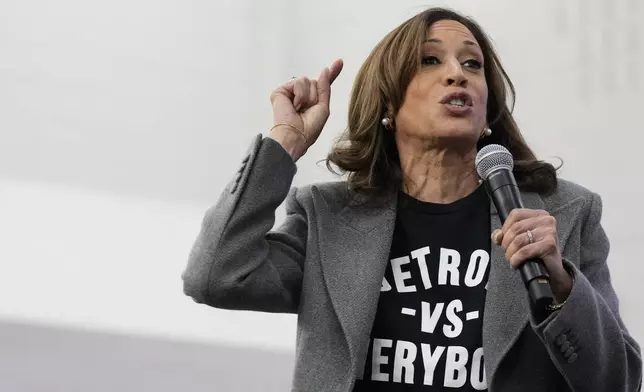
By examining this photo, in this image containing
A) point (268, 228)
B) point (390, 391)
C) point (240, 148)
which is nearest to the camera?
point (390, 391)

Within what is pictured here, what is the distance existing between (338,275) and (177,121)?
1134mm

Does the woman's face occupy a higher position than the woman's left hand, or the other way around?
the woman's face

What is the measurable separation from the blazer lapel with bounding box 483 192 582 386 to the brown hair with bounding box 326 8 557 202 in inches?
7.7

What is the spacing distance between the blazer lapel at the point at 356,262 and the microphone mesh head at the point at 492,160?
315 mm

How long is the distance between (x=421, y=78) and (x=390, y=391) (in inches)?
23.6

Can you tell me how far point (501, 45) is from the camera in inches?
109

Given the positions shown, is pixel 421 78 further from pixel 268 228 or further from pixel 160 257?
pixel 160 257

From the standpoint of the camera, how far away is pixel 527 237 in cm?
147

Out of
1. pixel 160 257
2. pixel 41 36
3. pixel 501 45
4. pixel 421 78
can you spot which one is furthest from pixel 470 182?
pixel 41 36

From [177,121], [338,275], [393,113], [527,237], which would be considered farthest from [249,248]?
[177,121]

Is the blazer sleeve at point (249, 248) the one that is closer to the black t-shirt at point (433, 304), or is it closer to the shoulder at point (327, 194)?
the shoulder at point (327, 194)

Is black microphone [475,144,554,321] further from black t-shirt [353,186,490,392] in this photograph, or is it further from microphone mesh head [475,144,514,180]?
black t-shirt [353,186,490,392]

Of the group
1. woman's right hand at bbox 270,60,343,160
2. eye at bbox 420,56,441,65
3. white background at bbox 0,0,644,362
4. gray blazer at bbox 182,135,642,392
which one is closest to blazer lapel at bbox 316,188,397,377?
gray blazer at bbox 182,135,642,392

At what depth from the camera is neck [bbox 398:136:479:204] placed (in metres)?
1.96
